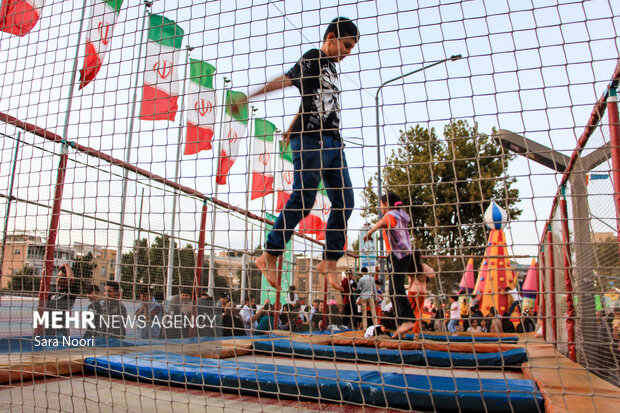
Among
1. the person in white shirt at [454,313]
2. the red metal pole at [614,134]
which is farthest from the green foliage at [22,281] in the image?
the person in white shirt at [454,313]

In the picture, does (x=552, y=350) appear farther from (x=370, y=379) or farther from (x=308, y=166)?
(x=308, y=166)

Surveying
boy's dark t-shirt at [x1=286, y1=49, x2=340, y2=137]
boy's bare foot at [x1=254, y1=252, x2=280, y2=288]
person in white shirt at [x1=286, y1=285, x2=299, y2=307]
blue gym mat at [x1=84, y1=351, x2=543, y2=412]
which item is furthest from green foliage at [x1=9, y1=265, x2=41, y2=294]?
boy's dark t-shirt at [x1=286, y1=49, x2=340, y2=137]

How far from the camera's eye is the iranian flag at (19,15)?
258cm

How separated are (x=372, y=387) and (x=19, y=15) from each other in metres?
3.05

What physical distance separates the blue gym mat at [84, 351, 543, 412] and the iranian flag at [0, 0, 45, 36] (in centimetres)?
214

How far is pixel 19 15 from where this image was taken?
2.64 meters

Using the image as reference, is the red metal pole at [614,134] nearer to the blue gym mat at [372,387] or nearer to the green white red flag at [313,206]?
the blue gym mat at [372,387]

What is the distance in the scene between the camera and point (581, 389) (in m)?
1.74

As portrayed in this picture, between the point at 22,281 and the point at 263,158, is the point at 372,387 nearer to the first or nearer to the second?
the point at 263,158

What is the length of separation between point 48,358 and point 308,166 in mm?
1909

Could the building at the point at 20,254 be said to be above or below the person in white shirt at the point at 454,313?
above

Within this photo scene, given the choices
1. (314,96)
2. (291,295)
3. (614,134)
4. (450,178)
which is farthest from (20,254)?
(450,178)

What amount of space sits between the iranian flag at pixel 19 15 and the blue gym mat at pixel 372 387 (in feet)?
7.01

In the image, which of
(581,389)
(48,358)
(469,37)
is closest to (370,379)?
(581,389)
